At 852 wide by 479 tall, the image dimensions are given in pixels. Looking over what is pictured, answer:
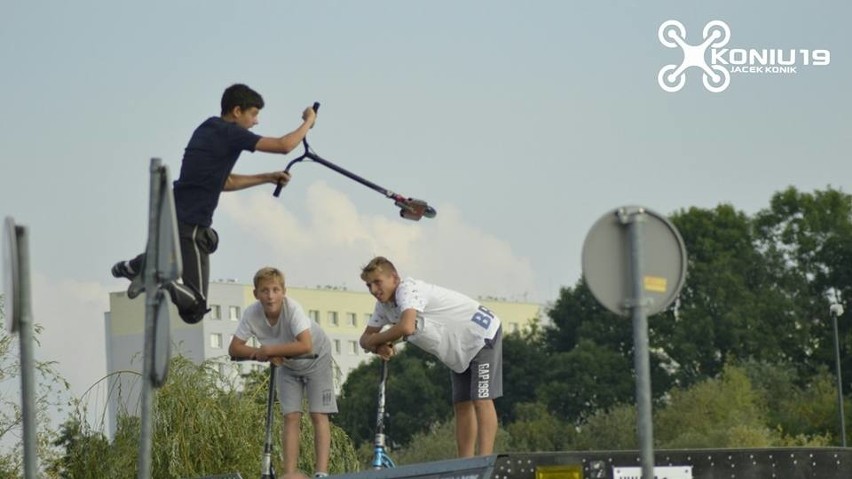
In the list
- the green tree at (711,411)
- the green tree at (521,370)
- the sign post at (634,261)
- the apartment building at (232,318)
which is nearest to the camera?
the sign post at (634,261)

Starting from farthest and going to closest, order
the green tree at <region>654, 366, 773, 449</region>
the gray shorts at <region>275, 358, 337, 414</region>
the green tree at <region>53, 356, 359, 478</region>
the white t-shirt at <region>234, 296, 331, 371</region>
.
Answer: the green tree at <region>654, 366, 773, 449</region>, the green tree at <region>53, 356, 359, 478</region>, the gray shorts at <region>275, 358, 337, 414</region>, the white t-shirt at <region>234, 296, 331, 371</region>

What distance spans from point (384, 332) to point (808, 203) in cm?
7828

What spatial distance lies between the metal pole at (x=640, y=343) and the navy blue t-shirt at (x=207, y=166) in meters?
3.49

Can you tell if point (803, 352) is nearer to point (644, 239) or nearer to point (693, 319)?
point (693, 319)

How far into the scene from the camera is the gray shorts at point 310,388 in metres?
12.3

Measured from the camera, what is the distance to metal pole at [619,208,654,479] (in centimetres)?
848

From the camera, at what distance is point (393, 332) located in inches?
464

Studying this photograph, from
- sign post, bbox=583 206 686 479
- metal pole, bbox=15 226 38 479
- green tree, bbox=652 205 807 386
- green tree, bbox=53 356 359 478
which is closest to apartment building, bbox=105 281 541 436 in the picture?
green tree, bbox=652 205 807 386

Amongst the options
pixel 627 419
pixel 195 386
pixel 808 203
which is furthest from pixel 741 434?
pixel 195 386

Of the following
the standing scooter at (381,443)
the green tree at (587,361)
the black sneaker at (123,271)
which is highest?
the green tree at (587,361)

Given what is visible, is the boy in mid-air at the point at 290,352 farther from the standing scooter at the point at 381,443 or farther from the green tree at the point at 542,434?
the green tree at the point at 542,434

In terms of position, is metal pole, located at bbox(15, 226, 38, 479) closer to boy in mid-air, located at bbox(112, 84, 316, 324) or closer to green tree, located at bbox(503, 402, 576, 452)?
boy in mid-air, located at bbox(112, 84, 316, 324)

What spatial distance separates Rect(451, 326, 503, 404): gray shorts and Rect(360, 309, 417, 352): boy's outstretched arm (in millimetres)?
453

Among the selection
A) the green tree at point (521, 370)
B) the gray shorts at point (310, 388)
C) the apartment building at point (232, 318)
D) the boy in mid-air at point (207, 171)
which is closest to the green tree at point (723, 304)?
the green tree at point (521, 370)
